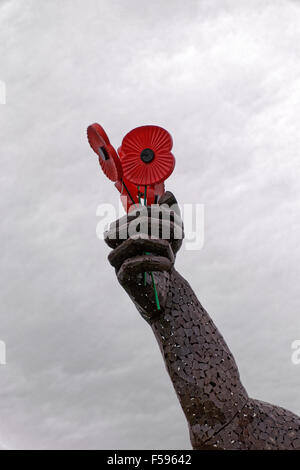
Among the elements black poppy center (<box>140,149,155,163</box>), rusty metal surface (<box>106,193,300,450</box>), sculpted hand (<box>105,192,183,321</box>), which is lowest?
rusty metal surface (<box>106,193,300,450</box>)

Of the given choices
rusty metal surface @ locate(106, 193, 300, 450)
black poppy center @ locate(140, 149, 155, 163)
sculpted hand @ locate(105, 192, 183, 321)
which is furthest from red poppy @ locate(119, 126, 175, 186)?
rusty metal surface @ locate(106, 193, 300, 450)

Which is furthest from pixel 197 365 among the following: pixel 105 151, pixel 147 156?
pixel 105 151

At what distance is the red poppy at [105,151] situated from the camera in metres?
5.73

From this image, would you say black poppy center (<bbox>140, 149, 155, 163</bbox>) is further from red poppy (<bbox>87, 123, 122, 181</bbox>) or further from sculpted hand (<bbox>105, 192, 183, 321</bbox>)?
sculpted hand (<bbox>105, 192, 183, 321</bbox>)

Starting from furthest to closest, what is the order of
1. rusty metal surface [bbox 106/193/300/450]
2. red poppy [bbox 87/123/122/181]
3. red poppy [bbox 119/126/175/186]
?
red poppy [bbox 87/123/122/181] → red poppy [bbox 119/126/175/186] → rusty metal surface [bbox 106/193/300/450]

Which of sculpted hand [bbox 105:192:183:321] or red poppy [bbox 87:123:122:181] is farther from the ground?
red poppy [bbox 87:123:122:181]

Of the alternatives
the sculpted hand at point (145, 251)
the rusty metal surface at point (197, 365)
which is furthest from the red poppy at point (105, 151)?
the rusty metal surface at point (197, 365)

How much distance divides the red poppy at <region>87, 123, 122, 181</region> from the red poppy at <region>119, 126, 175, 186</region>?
92mm

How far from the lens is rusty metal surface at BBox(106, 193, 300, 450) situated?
16.2 ft

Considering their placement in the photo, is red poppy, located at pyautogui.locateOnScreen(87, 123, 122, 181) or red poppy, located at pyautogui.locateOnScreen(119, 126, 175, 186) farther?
red poppy, located at pyautogui.locateOnScreen(87, 123, 122, 181)

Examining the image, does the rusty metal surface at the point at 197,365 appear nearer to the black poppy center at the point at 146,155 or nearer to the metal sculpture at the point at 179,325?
the metal sculpture at the point at 179,325

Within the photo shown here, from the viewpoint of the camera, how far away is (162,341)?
5.34 m
